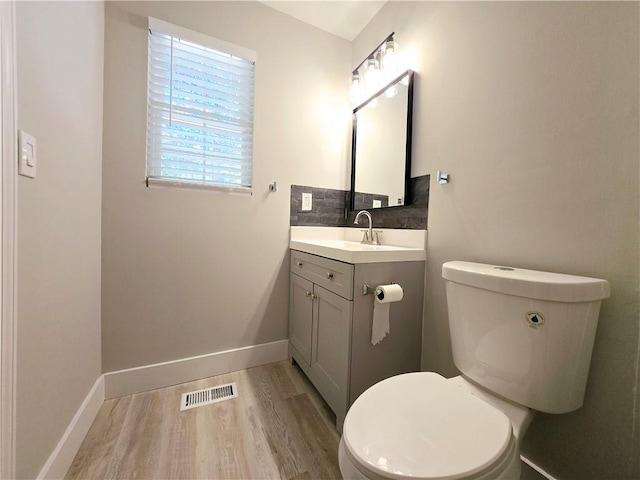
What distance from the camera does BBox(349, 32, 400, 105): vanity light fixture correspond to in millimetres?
1566

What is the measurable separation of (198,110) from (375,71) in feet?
3.81

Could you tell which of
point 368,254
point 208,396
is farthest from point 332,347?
point 208,396

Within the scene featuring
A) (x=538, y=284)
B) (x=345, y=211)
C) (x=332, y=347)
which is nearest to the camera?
(x=538, y=284)

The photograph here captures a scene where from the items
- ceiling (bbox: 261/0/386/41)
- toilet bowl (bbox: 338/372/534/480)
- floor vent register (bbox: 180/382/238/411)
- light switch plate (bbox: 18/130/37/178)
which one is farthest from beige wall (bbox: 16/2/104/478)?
ceiling (bbox: 261/0/386/41)

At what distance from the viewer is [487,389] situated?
0.86 metres

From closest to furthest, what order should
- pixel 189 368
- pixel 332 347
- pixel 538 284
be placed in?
pixel 538 284
pixel 332 347
pixel 189 368

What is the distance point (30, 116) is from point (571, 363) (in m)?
1.75

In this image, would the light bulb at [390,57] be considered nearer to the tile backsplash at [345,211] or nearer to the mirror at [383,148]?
the mirror at [383,148]

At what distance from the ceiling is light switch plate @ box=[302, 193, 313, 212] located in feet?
4.01

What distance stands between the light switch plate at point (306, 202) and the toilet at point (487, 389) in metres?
1.17

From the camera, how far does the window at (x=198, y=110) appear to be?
144 centimetres

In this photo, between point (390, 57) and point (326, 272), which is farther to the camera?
point (390, 57)

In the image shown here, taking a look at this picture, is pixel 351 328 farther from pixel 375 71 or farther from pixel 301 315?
pixel 375 71

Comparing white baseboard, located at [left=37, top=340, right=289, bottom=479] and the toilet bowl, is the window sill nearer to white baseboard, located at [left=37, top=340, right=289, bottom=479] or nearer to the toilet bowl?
white baseboard, located at [left=37, top=340, right=289, bottom=479]
